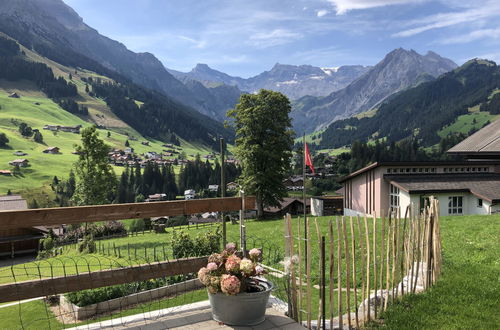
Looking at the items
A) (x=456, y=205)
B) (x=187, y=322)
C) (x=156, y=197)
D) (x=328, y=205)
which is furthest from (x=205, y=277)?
(x=156, y=197)

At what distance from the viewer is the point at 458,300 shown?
293 inches

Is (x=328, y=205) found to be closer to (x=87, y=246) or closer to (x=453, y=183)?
(x=453, y=183)

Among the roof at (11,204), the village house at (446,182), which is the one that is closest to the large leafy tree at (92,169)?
the roof at (11,204)

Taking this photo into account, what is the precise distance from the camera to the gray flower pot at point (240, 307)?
6.00m

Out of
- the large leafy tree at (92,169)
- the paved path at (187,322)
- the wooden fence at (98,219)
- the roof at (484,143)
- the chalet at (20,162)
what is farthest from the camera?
the chalet at (20,162)

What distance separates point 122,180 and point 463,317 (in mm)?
156580

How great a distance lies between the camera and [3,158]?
165500mm

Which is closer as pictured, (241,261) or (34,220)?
(34,220)

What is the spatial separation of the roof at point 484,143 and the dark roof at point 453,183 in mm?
2669

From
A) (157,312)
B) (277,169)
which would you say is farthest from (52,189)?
(157,312)

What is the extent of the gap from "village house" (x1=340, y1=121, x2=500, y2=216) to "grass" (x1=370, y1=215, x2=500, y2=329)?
80.5ft

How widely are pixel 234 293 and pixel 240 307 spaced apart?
0.36 meters

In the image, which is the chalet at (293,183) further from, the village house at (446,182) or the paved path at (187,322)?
the paved path at (187,322)

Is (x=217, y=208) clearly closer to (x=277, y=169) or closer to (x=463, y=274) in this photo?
(x=463, y=274)
